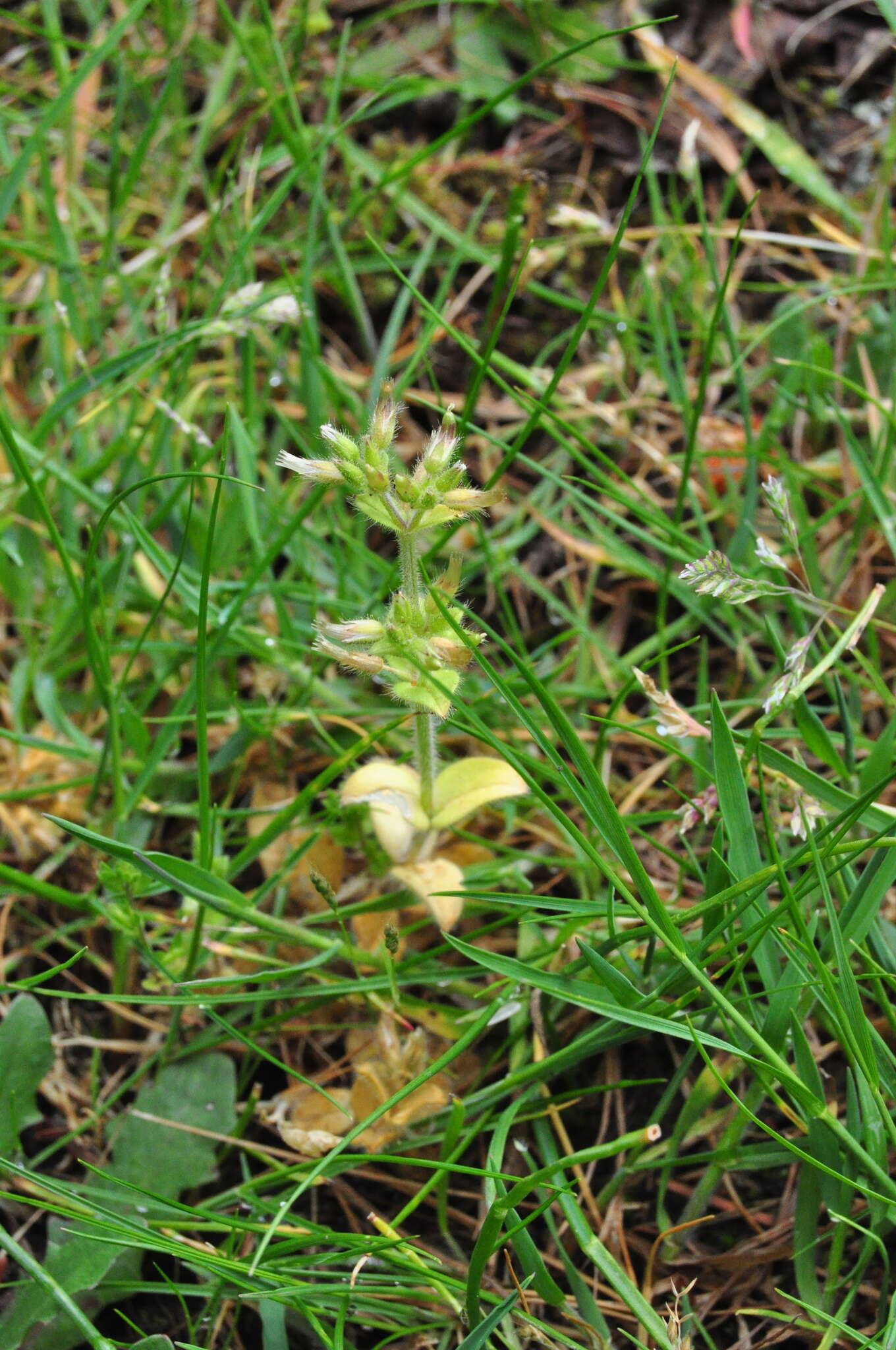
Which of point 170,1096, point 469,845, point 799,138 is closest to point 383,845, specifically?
point 469,845

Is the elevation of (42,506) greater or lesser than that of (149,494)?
greater

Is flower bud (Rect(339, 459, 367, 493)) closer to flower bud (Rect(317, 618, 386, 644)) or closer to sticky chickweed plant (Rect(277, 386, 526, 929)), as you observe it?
sticky chickweed plant (Rect(277, 386, 526, 929))

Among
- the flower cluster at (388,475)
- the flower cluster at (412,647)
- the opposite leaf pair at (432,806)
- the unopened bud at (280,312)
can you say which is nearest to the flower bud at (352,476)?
the flower cluster at (388,475)

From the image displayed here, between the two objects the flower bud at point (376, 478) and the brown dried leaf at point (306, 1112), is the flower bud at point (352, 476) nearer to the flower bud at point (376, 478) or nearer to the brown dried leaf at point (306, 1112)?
the flower bud at point (376, 478)

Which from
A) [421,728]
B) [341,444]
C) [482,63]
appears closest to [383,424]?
[341,444]

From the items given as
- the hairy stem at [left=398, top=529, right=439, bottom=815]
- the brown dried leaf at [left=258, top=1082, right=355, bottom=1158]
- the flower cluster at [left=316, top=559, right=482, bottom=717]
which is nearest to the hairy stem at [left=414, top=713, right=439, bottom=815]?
the hairy stem at [left=398, top=529, right=439, bottom=815]

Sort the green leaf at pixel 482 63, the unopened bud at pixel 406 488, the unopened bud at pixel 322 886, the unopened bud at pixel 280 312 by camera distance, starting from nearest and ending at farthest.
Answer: the unopened bud at pixel 406 488, the unopened bud at pixel 322 886, the unopened bud at pixel 280 312, the green leaf at pixel 482 63

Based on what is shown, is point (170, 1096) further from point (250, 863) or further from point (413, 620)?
point (413, 620)
